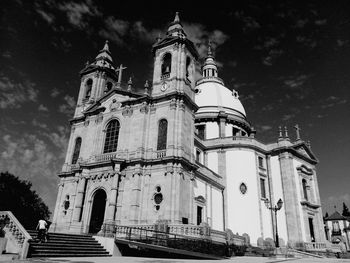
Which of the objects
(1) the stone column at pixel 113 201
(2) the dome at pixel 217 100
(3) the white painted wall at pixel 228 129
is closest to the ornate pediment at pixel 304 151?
(3) the white painted wall at pixel 228 129

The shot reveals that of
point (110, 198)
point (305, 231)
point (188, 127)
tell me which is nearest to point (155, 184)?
point (110, 198)

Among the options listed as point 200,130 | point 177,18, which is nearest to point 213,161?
point 200,130

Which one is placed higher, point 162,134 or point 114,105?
point 114,105

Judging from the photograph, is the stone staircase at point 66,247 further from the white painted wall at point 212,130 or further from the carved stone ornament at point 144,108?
the white painted wall at point 212,130

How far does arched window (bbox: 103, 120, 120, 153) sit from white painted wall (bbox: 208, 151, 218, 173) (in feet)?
42.1

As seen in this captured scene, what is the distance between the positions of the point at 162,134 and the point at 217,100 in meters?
21.0

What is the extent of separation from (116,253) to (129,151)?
1084 centimetres

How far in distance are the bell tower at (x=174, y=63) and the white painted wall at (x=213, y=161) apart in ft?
31.0

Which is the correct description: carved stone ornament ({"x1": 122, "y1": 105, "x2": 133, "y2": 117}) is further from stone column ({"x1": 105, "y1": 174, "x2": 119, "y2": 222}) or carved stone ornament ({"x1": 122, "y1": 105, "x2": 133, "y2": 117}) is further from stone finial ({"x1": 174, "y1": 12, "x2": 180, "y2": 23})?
stone finial ({"x1": 174, "y1": 12, "x2": 180, "y2": 23})

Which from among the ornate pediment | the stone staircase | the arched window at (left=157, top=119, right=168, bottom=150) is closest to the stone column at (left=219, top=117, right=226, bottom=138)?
→ the ornate pediment

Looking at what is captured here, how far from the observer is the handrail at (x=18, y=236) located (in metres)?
13.4

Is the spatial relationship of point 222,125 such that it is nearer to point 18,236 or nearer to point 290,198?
point 290,198

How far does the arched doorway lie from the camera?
2628cm

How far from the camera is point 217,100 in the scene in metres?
46.2
